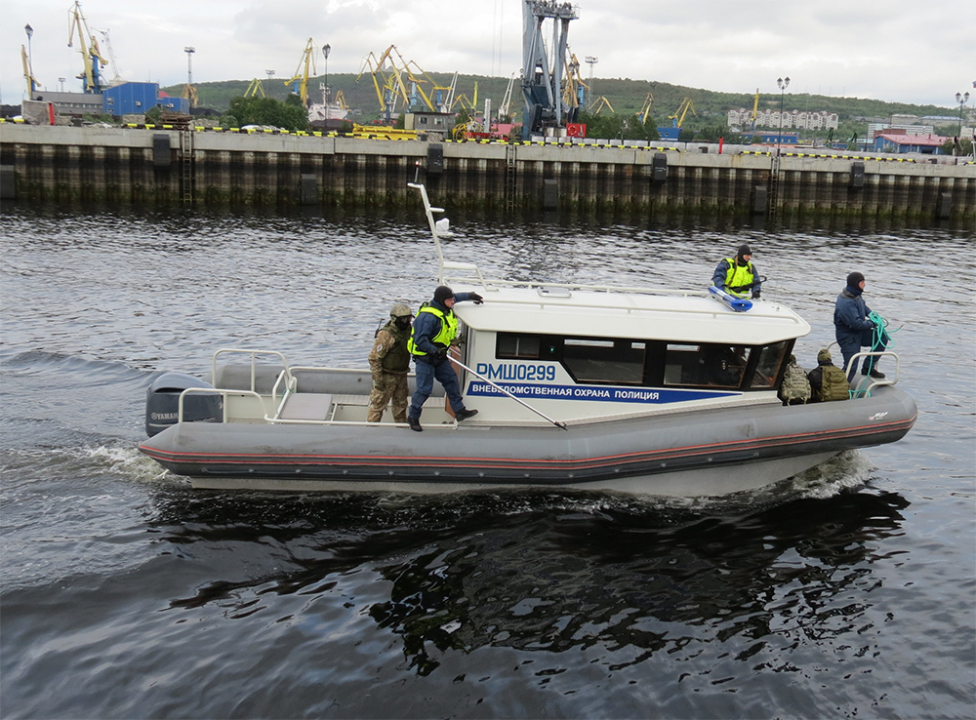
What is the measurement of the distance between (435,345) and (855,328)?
217 inches

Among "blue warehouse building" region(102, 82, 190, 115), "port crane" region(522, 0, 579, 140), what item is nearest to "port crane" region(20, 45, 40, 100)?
"blue warehouse building" region(102, 82, 190, 115)

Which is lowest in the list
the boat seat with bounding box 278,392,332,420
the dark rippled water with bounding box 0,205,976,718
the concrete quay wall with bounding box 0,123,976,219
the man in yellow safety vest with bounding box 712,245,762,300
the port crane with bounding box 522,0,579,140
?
the dark rippled water with bounding box 0,205,976,718

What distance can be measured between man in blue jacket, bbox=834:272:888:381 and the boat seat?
6.44m

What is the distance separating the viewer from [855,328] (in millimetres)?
10805

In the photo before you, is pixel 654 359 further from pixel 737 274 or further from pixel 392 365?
pixel 737 274

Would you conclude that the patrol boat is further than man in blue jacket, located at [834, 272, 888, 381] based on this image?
No

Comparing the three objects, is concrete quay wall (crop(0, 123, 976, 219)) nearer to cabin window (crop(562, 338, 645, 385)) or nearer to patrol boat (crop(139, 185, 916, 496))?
patrol boat (crop(139, 185, 916, 496))

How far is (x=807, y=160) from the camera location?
40906mm

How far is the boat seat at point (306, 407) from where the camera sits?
385 inches

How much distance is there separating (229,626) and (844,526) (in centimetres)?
658

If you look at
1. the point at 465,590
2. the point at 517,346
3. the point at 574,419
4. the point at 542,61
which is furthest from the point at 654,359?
the point at 542,61

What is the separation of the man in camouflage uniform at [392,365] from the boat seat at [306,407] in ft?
1.84

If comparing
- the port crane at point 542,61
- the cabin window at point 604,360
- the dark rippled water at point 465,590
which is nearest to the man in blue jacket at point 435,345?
the dark rippled water at point 465,590

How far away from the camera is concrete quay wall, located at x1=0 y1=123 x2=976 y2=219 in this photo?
118 feet
